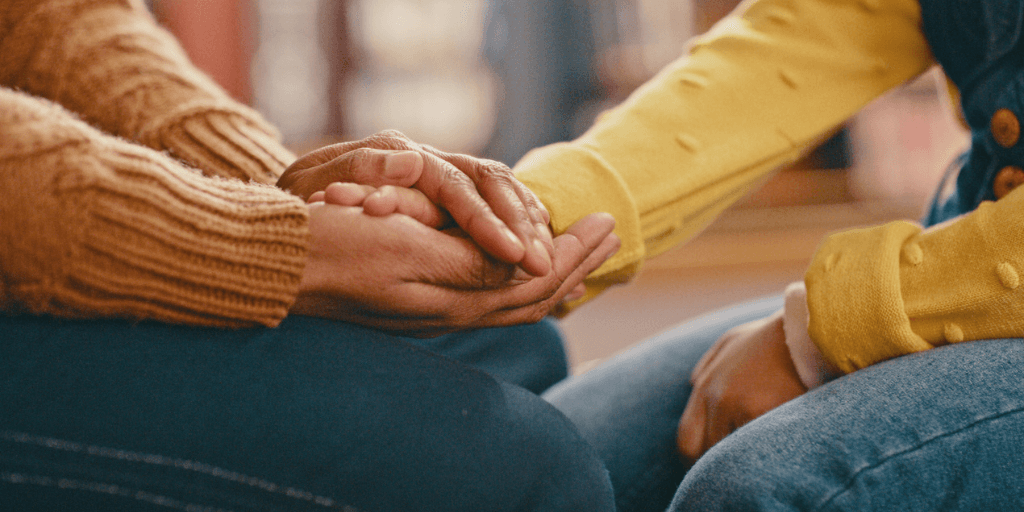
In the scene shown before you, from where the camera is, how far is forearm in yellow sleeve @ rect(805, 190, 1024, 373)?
429 mm

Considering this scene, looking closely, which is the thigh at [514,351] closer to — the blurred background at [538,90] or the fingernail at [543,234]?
the fingernail at [543,234]

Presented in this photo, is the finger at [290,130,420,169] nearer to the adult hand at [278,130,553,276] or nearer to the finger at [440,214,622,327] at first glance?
the adult hand at [278,130,553,276]

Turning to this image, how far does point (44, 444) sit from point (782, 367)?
19.6 inches

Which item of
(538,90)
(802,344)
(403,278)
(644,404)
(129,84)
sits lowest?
(538,90)

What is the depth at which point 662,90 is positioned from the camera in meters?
0.68

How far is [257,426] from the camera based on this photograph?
0.36m

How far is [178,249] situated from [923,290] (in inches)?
18.8

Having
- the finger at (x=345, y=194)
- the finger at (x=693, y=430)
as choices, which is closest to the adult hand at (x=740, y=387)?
the finger at (x=693, y=430)

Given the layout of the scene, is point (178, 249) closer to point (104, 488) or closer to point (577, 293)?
point (104, 488)

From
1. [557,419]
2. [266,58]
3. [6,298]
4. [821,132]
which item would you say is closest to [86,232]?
[6,298]

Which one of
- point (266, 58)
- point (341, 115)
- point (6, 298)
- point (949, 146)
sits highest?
point (6, 298)

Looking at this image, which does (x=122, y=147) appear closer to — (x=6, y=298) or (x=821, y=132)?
(x=6, y=298)

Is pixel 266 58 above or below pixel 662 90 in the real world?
below

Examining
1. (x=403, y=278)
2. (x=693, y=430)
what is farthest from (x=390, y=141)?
(x=693, y=430)
